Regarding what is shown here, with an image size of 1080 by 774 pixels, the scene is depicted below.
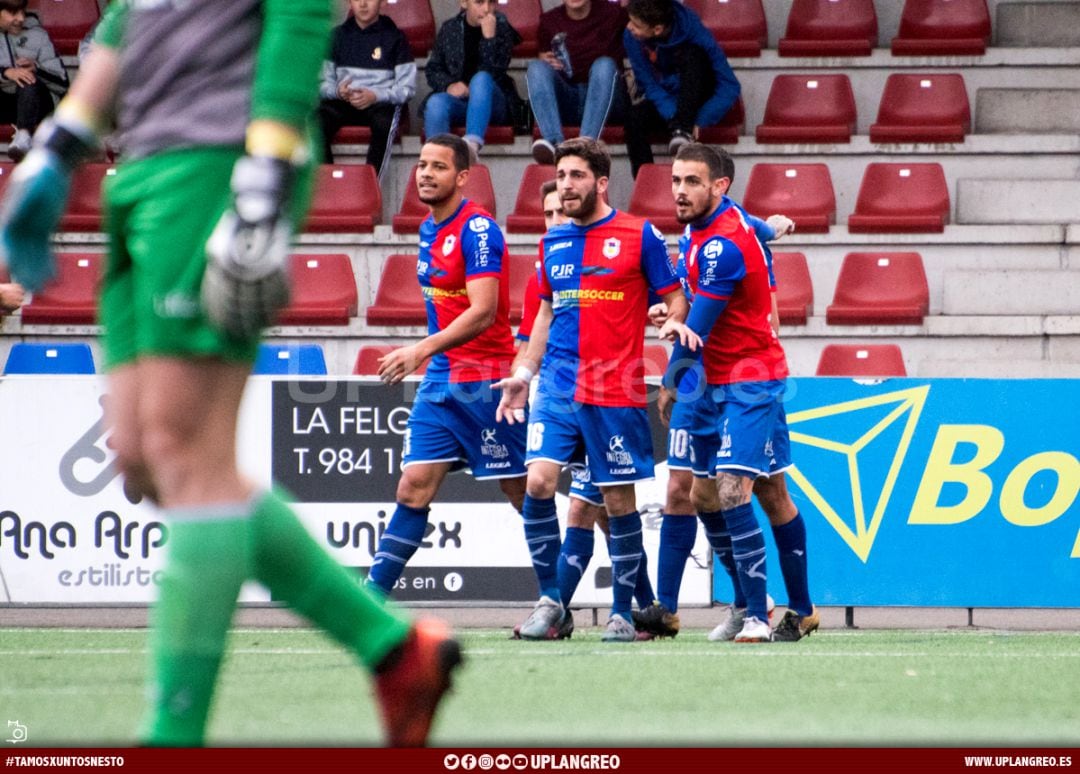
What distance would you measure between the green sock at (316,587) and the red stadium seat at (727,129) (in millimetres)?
10467

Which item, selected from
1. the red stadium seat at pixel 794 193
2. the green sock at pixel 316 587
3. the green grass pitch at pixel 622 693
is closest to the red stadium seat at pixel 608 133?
the red stadium seat at pixel 794 193

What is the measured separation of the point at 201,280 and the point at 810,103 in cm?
1153

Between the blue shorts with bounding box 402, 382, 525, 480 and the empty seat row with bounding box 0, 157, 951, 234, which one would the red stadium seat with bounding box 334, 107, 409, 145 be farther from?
the blue shorts with bounding box 402, 382, 525, 480

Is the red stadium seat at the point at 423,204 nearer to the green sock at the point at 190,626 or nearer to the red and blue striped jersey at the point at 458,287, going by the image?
the red and blue striped jersey at the point at 458,287

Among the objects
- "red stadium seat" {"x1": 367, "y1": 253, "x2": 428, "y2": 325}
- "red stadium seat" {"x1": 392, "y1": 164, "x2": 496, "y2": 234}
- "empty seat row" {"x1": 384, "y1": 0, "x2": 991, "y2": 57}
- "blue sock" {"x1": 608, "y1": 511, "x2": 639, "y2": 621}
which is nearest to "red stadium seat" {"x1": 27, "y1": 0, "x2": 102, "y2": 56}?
"empty seat row" {"x1": 384, "y1": 0, "x2": 991, "y2": 57}

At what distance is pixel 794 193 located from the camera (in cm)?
1302

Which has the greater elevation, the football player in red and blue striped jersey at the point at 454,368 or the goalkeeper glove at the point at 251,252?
the goalkeeper glove at the point at 251,252

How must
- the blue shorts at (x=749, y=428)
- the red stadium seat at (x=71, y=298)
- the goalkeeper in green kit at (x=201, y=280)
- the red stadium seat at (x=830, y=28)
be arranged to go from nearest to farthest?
1. the goalkeeper in green kit at (x=201, y=280)
2. the blue shorts at (x=749, y=428)
3. the red stadium seat at (x=71, y=298)
4. the red stadium seat at (x=830, y=28)

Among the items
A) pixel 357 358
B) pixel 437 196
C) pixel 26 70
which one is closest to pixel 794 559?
pixel 437 196

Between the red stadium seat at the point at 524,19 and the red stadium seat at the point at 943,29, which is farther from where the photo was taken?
the red stadium seat at the point at 524,19

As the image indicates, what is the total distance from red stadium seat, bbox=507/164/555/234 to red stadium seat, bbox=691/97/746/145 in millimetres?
1123

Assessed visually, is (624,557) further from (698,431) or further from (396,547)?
(396,547)

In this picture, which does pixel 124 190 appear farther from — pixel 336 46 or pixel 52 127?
pixel 336 46

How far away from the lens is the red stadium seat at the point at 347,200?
13086 mm
